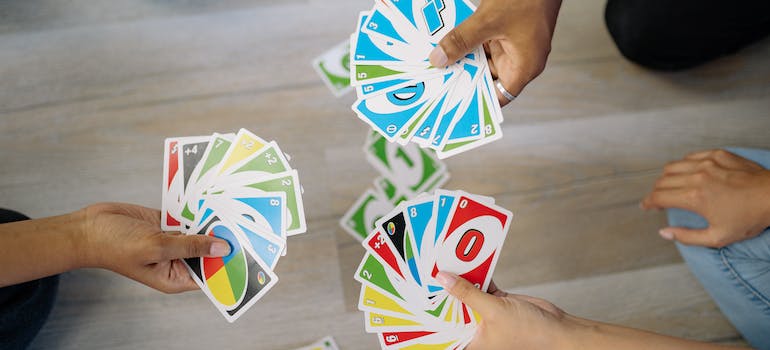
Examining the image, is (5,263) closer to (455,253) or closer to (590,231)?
(455,253)

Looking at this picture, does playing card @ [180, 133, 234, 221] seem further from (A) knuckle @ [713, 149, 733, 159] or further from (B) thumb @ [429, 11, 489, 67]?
Result: (A) knuckle @ [713, 149, 733, 159]

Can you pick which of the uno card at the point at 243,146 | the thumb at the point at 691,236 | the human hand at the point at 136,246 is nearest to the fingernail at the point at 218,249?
the human hand at the point at 136,246

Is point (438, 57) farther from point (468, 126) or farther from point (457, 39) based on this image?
point (468, 126)

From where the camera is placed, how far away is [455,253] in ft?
4.07

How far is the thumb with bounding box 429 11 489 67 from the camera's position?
119 cm

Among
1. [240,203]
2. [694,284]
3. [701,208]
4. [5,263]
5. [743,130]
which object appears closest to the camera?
[5,263]

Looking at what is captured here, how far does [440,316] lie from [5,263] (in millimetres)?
945

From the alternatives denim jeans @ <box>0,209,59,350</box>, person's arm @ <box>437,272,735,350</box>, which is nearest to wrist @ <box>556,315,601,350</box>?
person's arm @ <box>437,272,735,350</box>

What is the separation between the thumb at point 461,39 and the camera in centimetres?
119

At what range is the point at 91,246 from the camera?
111 cm

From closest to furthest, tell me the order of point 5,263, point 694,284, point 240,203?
point 5,263
point 240,203
point 694,284

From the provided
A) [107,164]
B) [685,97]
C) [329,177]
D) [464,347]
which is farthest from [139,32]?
[685,97]

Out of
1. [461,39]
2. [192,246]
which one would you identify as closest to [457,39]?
[461,39]

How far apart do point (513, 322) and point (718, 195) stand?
0.67 metres
